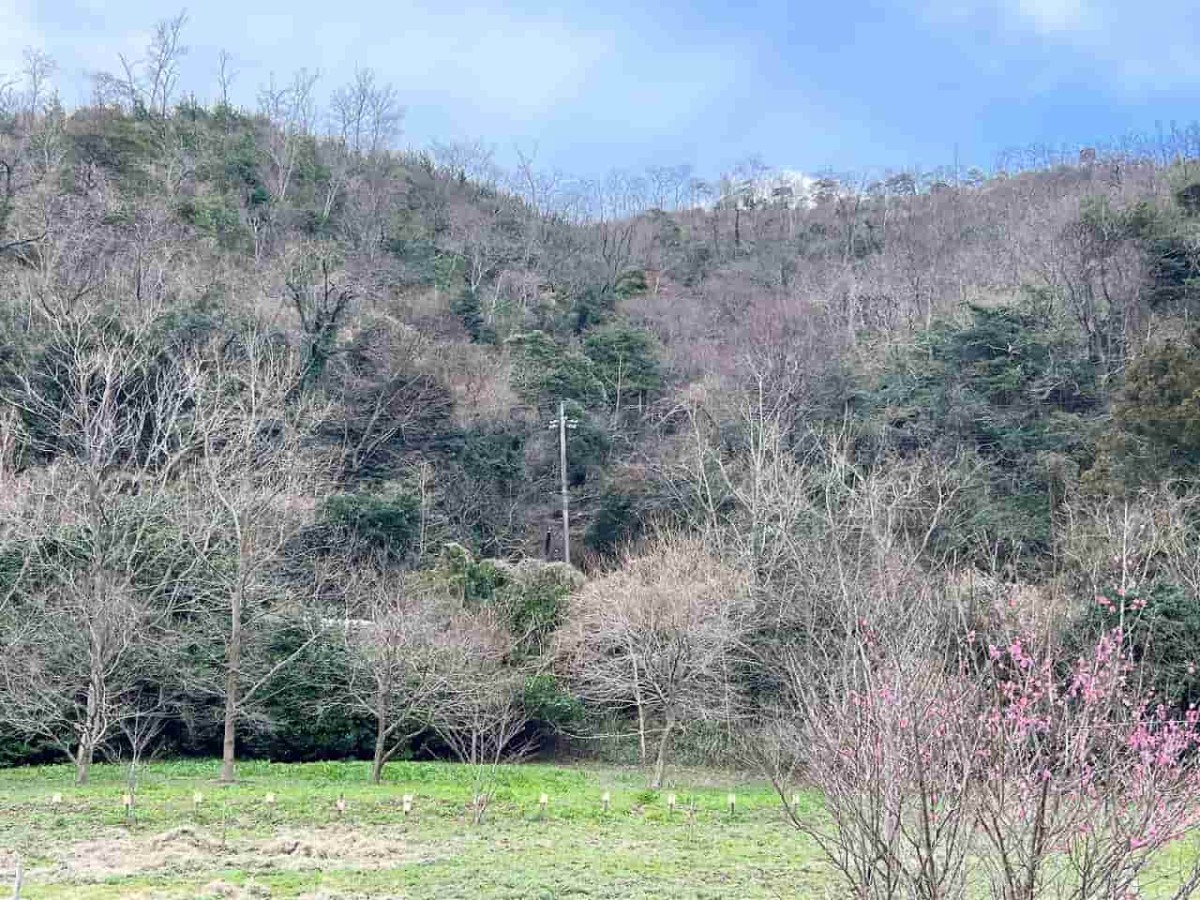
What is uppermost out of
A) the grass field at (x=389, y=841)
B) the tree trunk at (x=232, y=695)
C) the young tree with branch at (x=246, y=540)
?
the young tree with branch at (x=246, y=540)

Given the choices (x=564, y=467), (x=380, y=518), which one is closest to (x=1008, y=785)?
(x=380, y=518)

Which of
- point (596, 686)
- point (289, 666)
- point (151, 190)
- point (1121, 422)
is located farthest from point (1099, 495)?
point (151, 190)

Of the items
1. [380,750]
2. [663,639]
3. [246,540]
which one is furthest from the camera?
[663,639]

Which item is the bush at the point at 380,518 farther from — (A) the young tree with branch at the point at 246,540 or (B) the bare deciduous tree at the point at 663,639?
(B) the bare deciduous tree at the point at 663,639

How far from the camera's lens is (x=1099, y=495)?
26.6 metres

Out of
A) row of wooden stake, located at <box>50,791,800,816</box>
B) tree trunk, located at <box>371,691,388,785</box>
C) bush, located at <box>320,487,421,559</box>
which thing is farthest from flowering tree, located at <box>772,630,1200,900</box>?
bush, located at <box>320,487,421,559</box>

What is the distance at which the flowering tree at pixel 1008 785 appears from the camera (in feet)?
17.0

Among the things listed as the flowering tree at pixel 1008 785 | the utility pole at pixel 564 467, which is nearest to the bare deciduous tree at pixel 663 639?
the utility pole at pixel 564 467

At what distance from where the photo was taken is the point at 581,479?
3903 centimetres

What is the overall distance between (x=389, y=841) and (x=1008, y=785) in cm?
989

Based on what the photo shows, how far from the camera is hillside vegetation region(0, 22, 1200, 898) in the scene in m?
16.2

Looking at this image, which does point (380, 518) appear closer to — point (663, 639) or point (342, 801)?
point (663, 639)

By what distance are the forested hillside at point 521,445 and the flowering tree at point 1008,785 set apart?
1.52m

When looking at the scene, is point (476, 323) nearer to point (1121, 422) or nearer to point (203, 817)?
point (1121, 422)
